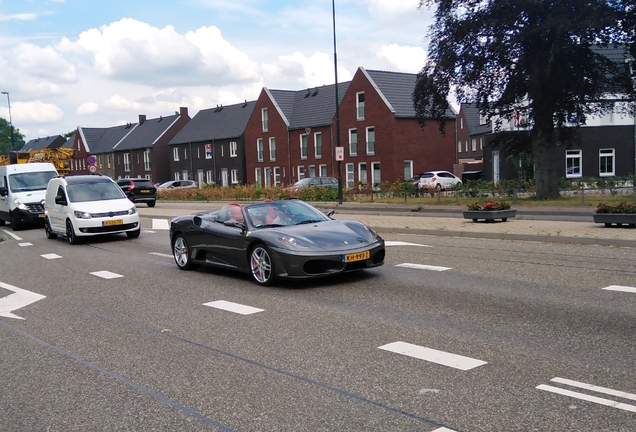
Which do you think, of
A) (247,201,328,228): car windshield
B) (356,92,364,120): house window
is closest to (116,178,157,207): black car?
(356,92,364,120): house window

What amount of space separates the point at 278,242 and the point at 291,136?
55590mm

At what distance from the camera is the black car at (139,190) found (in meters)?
38.5

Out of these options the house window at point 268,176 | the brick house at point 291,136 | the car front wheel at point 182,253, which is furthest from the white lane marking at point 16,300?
the house window at point 268,176

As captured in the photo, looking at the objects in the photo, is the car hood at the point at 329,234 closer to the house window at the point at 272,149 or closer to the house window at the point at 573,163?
the house window at the point at 573,163

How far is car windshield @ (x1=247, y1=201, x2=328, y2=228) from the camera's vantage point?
10.2 meters

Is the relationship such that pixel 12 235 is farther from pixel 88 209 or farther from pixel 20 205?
pixel 88 209

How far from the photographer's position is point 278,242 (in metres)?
9.35

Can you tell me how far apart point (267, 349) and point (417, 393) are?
183 cm

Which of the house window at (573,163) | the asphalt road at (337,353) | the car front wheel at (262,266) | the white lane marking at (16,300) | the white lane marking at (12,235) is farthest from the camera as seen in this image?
the house window at (573,163)

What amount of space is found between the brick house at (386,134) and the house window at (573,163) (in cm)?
1100

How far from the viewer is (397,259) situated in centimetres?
1208

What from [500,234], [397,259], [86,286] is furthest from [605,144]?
[86,286]

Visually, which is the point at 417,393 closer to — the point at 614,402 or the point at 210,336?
the point at 614,402

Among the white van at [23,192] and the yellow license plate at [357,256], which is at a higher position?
the white van at [23,192]
